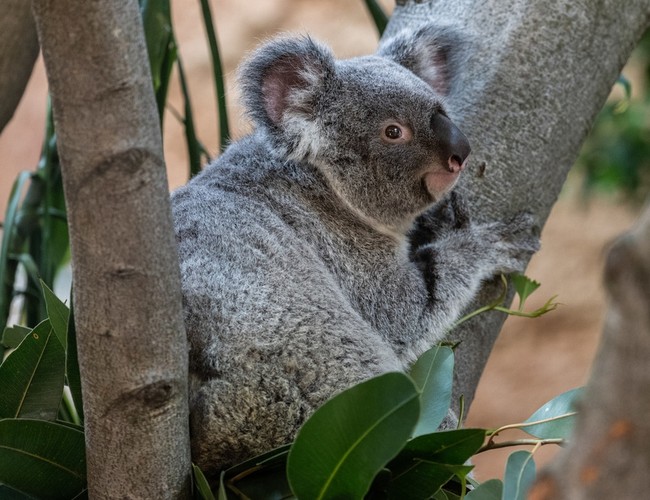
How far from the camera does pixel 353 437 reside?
133 centimetres

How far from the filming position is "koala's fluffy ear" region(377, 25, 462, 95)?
2.44m

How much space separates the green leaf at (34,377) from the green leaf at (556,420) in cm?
95

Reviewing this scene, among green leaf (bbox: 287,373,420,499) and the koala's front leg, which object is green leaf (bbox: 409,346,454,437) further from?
the koala's front leg

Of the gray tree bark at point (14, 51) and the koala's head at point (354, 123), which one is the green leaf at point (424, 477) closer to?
the koala's head at point (354, 123)

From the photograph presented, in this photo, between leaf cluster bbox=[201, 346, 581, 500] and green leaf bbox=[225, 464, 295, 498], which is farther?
green leaf bbox=[225, 464, 295, 498]

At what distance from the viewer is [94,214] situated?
1193 millimetres

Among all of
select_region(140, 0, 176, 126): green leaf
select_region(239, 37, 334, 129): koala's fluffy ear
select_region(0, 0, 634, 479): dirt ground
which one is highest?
select_region(140, 0, 176, 126): green leaf

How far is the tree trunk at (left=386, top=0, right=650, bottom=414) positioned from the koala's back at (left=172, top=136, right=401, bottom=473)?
439 millimetres

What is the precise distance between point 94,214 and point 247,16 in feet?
23.7

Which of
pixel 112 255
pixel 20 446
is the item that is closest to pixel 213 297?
pixel 20 446

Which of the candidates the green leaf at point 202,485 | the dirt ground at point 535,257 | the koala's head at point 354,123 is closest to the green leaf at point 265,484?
the green leaf at point 202,485

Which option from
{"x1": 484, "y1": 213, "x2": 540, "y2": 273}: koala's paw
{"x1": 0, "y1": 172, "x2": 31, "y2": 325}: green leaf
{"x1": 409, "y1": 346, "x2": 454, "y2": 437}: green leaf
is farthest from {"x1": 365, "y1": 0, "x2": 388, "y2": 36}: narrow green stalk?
{"x1": 409, "y1": 346, "x2": 454, "y2": 437}: green leaf

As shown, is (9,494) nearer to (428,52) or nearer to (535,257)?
(428,52)

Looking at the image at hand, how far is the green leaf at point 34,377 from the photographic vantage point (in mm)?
1741
